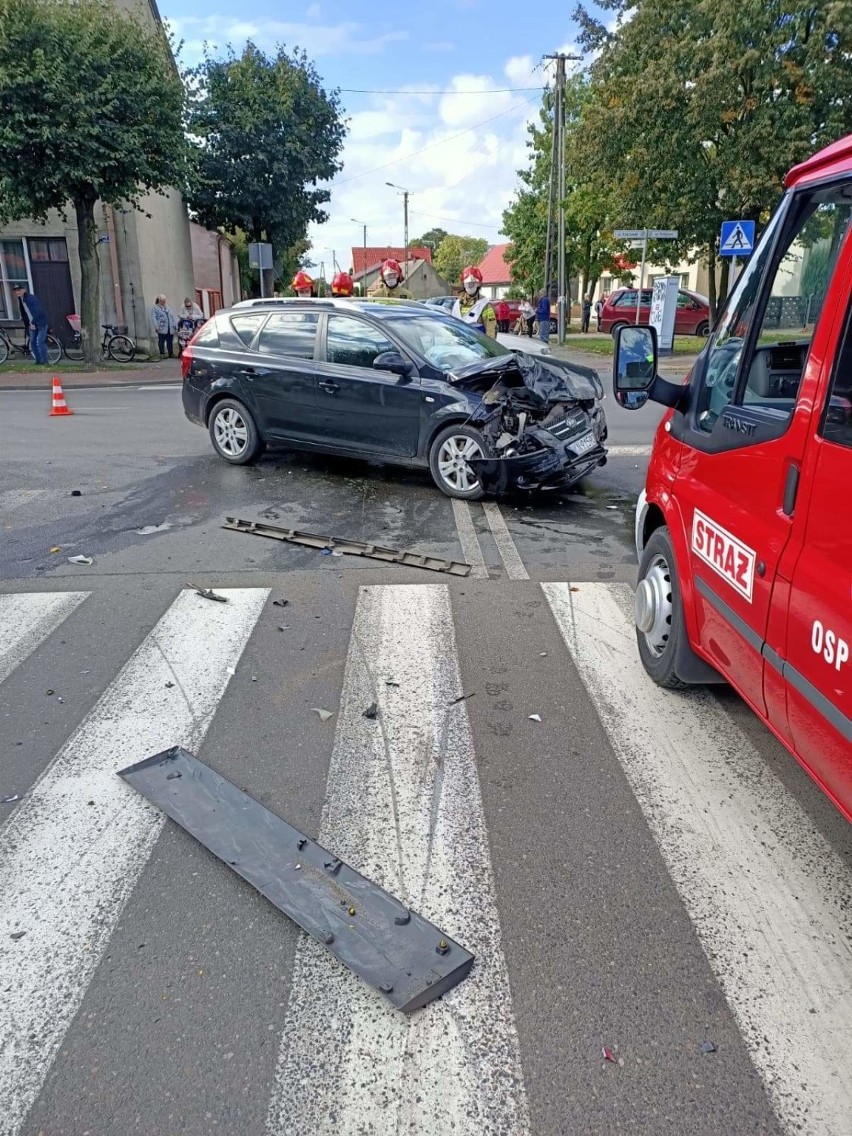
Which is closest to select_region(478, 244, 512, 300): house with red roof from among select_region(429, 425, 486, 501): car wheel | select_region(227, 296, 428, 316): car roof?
select_region(227, 296, 428, 316): car roof

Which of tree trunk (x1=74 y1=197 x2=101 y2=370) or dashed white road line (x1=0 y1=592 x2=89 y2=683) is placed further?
tree trunk (x1=74 y1=197 x2=101 y2=370)

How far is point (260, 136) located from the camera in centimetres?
2902

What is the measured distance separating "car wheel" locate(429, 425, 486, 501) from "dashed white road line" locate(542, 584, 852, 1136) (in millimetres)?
3612

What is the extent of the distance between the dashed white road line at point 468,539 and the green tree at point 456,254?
120277 millimetres

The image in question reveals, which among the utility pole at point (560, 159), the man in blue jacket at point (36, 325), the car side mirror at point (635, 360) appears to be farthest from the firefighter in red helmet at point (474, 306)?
the utility pole at point (560, 159)

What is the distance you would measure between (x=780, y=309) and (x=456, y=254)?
138m

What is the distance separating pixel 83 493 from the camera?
8391 mm

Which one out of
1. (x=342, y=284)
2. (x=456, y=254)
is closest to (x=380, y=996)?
(x=342, y=284)

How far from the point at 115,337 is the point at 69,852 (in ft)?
76.2

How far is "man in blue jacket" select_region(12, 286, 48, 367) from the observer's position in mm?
21111

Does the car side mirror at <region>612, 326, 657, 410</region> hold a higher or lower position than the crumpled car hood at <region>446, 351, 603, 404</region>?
higher

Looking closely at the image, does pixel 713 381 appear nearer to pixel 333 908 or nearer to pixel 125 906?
pixel 333 908

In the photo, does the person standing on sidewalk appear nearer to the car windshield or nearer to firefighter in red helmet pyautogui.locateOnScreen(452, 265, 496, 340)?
firefighter in red helmet pyautogui.locateOnScreen(452, 265, 496, 340)

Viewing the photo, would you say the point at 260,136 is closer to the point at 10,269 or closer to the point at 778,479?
the point at 10,269
